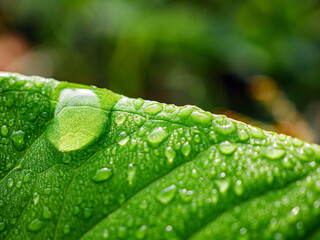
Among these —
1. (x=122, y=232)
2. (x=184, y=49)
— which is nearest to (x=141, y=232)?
(x=122, y=232)

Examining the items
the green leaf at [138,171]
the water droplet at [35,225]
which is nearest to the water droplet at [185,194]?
the green leaf at [138,171]

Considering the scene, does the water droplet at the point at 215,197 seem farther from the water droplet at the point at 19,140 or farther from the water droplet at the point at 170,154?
the water droplet at the point at 19,140

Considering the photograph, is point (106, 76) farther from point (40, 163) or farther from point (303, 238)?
point (303, 238)

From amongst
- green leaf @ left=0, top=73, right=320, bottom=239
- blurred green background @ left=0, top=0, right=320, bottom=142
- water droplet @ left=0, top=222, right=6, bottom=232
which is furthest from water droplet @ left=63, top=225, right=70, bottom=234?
blurred green background @ left=0, top=0, right=320, bottom=142

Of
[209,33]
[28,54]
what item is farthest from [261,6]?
[28,54]

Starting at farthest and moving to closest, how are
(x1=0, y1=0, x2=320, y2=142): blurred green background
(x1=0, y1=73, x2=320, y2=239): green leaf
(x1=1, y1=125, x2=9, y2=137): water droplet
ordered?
1. (x1=0, y1=0, x2=320, y2=142): blurred green background
2. (x1=1, y1=125, x2=9, y2=137): water droplet
3. (x1=0, y1=73, x2=320, y2=239): green leaf

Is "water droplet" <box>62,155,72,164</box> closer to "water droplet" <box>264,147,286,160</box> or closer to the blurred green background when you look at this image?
"water droplet" <box>264,147,286,160</box>
